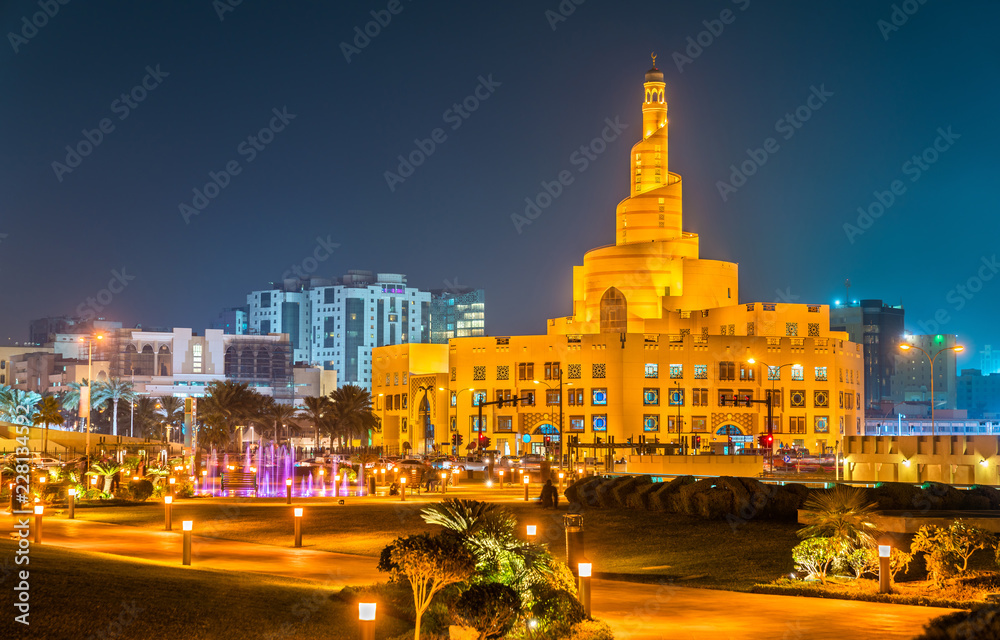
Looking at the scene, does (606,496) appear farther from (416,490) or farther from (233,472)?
(233,472)

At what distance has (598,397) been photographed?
125m

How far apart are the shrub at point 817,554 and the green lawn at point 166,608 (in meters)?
8.28

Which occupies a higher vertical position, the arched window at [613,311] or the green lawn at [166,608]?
the arched window at [613,311]

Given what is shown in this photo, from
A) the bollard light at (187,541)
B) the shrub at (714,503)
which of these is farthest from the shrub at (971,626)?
the shrub at (714,503)

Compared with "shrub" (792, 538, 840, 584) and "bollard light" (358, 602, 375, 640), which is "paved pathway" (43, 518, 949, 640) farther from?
"bollard light" (358, 602, 375, 640)

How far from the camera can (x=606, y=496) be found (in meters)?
35.3

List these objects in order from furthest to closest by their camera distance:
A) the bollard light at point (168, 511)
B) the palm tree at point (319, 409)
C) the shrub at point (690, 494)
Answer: the palm tree at point (319, 409), the shrub at point (690, 494), the bollard light at point (168, 511)

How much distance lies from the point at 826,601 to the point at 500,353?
11311 centimetres

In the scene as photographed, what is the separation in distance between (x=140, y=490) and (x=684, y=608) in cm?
2966

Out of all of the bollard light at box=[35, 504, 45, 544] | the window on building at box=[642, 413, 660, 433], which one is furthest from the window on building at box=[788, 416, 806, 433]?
the bollard light at box=[35, 504, 45, 544]

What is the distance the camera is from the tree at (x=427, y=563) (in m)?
12.7

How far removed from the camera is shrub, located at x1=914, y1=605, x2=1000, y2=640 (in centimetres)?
791

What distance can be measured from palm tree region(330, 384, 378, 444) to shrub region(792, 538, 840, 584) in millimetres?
129811

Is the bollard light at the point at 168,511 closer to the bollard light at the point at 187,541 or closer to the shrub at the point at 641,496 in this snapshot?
the bollard light at the point at 187,541
